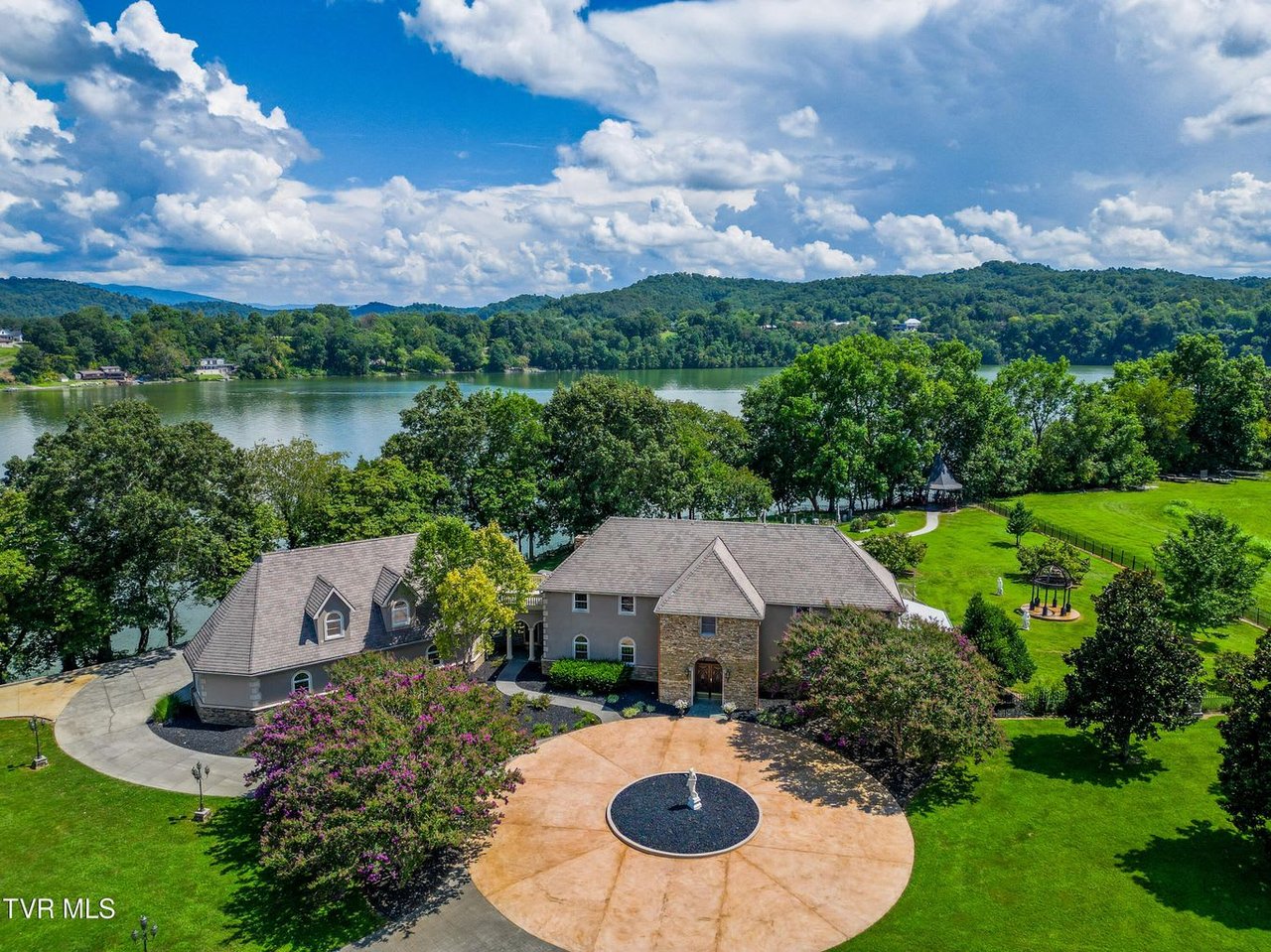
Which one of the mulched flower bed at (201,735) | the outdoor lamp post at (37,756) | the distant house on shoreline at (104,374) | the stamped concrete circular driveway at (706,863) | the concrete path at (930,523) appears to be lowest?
the mulched flower bed at (201,735)

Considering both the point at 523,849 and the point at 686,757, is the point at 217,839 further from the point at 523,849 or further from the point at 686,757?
the point at 686,757

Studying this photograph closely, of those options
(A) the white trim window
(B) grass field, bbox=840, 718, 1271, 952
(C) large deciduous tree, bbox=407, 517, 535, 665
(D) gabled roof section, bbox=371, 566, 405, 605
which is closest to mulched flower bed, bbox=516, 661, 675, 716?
(C) large deciduous tree, bbox=407, 517, 535, 665

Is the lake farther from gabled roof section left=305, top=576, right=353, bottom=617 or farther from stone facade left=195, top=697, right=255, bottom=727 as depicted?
stone facade left=195, top=697, right=255, bottom=727

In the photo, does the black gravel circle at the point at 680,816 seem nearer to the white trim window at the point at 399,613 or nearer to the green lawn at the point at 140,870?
the green lawn at the point at 140,870

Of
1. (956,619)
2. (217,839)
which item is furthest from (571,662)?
(956,619)

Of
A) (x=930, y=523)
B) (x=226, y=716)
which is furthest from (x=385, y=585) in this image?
(x=930, y=523)

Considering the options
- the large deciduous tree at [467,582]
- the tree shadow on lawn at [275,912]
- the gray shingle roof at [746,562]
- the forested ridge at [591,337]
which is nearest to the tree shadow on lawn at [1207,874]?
the gray shingle roof at [746,562]

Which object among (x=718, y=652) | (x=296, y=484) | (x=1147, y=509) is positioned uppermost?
(x=296, y=484)

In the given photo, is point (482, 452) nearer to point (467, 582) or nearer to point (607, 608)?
point (607, 608)
